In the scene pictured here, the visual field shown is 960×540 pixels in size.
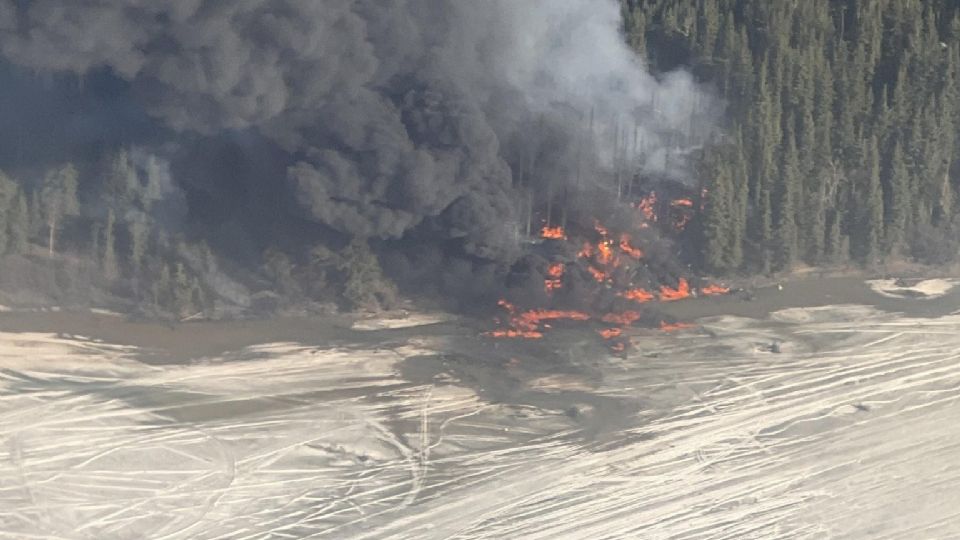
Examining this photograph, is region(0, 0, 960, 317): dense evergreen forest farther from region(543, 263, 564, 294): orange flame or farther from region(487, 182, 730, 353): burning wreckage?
region(543, 263, 564, 294): orange flame

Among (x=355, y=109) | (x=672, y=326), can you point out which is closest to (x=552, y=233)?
(x=672, y=326)

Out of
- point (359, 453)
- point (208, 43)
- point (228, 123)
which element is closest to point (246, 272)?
point (228, 123)

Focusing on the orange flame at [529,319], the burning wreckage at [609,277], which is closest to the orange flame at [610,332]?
the burning wreckage at [609,277]

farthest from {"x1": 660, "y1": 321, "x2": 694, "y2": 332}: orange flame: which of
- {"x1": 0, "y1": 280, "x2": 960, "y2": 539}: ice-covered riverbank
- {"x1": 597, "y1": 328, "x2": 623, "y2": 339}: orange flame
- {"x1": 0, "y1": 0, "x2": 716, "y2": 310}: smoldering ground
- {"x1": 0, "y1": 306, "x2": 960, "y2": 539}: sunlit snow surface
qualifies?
{"x1": 0, "y1": 0, "x2": 716, "y2": 310}: smoldering ground

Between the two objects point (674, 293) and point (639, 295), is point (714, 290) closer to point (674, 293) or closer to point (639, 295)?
point (674, 293)

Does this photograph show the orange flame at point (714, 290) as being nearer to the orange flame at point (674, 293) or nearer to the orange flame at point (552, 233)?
the orange flame at point (674, 293)

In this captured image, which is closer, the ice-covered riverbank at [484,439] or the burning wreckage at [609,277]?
the ice-covered riverbank at [484,439]
